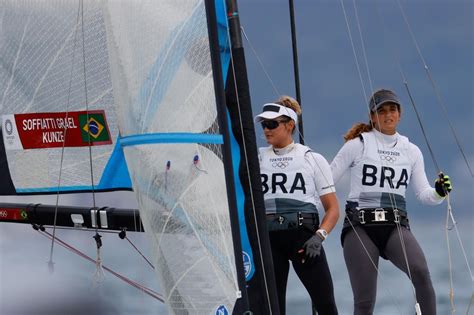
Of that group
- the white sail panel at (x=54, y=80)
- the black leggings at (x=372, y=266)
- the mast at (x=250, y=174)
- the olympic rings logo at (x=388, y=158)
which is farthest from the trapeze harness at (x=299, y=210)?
the white sail panel at (x=54, y=80)

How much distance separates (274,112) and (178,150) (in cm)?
79

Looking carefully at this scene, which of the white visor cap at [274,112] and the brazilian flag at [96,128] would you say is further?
the brazilian flag at [96,128]

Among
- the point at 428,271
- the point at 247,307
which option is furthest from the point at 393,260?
the point at 247,307

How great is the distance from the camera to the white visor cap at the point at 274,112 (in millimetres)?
5723

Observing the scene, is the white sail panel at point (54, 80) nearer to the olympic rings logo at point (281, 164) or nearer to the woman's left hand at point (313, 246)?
the olympic rings logo at point (281, 164)

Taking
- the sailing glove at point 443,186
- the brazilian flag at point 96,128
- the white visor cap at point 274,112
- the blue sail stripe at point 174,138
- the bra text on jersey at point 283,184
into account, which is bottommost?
the sailing glove at point 443,186

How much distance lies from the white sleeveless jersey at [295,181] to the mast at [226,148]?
656 millimetres

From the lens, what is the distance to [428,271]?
5852mm

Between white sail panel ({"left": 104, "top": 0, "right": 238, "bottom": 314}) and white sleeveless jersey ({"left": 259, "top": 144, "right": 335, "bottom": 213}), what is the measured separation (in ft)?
2.16

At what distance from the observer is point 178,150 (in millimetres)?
5160

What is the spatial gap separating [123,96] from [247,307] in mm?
1281

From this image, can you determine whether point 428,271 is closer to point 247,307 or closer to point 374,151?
point 374,151

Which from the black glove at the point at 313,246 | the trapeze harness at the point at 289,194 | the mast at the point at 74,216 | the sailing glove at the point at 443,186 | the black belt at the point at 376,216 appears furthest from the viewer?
the mast at the point at 74,216

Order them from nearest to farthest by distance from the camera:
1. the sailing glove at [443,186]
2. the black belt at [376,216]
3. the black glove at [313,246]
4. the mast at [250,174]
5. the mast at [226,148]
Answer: the mast at [226,148]
the mast at [250,174]
the black glove at [313,246]
the black belt at [376,216]
the sailing glove at [443,186]
